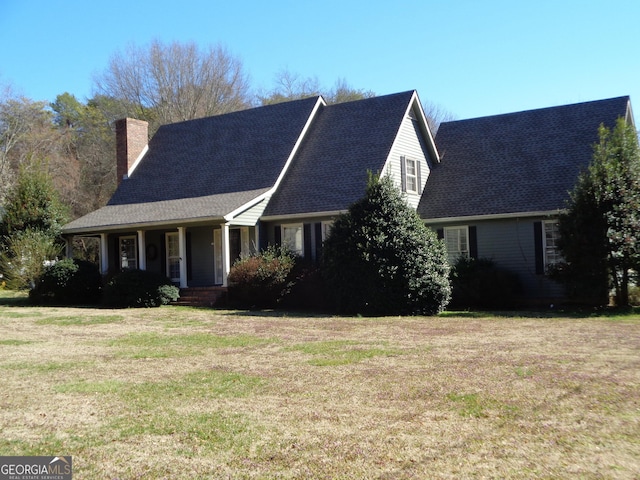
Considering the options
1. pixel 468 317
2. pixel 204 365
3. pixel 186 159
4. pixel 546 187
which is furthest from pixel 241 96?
pixel 204 365

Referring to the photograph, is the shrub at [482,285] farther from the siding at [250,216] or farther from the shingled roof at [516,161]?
the siding at [250,216]

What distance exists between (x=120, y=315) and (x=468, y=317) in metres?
9.31

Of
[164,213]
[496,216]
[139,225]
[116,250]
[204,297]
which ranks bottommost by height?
[204,297]

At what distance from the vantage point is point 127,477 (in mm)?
4672

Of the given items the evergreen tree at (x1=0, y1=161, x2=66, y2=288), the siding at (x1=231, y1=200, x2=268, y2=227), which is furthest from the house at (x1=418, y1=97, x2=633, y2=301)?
the evergreen tree at (x1=0, y1=161, x2=66, y2=288)

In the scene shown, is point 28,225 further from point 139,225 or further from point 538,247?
point 538,247

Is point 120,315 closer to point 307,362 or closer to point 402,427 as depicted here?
point 307,362

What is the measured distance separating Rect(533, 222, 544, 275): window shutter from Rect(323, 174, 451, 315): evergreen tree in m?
3.66

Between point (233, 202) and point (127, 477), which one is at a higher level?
point (233, 202)

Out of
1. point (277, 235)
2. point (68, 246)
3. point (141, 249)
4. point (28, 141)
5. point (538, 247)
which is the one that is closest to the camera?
point (538, 247)

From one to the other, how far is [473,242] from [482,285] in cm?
210


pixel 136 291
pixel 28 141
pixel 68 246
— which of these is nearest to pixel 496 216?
pixel 136 291

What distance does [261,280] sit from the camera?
18.6 m

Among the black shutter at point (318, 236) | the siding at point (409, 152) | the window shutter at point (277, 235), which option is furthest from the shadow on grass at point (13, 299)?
the siding at point (409, 152)
